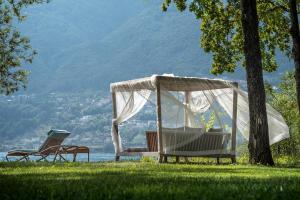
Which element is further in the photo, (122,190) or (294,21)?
(294,21)

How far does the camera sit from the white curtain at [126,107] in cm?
1778

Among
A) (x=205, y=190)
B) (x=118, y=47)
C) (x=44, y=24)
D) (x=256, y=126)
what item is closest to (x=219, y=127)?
(x=256, y=126)

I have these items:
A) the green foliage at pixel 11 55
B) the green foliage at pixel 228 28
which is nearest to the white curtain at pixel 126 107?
the green foliage at pixel 228 28

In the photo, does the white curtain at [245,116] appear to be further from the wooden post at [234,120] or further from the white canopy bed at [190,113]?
the wooden post at [234,120]

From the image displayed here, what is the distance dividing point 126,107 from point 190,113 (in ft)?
6.89

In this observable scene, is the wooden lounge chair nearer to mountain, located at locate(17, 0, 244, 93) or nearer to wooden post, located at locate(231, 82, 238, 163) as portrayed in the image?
wooden post, located at locate(231, 82, 238, 163)

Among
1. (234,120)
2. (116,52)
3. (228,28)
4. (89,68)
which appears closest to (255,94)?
(234,120)

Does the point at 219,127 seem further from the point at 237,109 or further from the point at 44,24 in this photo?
the point at 44,24

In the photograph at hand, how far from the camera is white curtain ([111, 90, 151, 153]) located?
58.3 feet

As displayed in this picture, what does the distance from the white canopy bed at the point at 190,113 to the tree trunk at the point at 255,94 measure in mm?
2292

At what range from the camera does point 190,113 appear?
58.5 feet

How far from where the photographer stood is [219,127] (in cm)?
1734

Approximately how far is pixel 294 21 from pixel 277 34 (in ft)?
8.26

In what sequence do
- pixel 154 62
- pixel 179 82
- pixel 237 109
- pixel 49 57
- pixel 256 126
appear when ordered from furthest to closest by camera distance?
1. pixel 49 57
2. pixel 154 62
3. pixel 237 109
4. pixel 179 82
5. pixel 256 126
